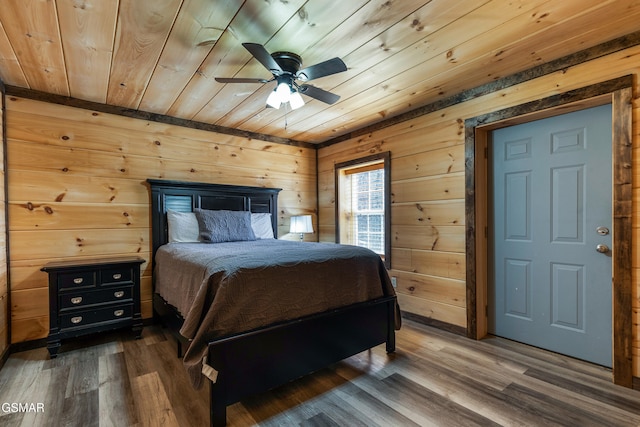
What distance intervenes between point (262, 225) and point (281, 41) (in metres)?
2.31

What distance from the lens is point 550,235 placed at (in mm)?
2486

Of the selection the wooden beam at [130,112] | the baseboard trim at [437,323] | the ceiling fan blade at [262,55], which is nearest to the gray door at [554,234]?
the baseboard trim at [437,323]

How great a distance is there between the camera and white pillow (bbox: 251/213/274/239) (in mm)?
3734

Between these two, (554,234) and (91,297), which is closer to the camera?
(554,234)

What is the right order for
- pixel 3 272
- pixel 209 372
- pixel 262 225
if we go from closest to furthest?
pixel 209 372 → pixel 3 272 → pixel 262 225

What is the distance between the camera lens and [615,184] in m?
2.01

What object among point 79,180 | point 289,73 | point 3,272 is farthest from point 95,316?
point 289,73

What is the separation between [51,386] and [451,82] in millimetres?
3791

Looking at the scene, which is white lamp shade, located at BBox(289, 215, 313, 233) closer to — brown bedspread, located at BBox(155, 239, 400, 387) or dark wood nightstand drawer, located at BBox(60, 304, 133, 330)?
brown bedspread, located at BBox(155, 239, 400, 387)

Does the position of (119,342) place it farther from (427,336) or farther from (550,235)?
(550,235)

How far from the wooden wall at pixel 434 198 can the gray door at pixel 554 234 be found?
0.97ft

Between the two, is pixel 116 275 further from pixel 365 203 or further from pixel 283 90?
pixel 365 203

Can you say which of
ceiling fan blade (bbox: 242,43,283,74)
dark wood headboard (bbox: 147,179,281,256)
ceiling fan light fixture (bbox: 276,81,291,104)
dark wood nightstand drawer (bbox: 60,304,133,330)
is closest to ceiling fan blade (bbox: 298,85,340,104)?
ceiling fan light fixture (bbox: 276,81,291,104)

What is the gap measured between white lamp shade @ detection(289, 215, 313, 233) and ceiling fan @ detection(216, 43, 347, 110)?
201 centimetres
